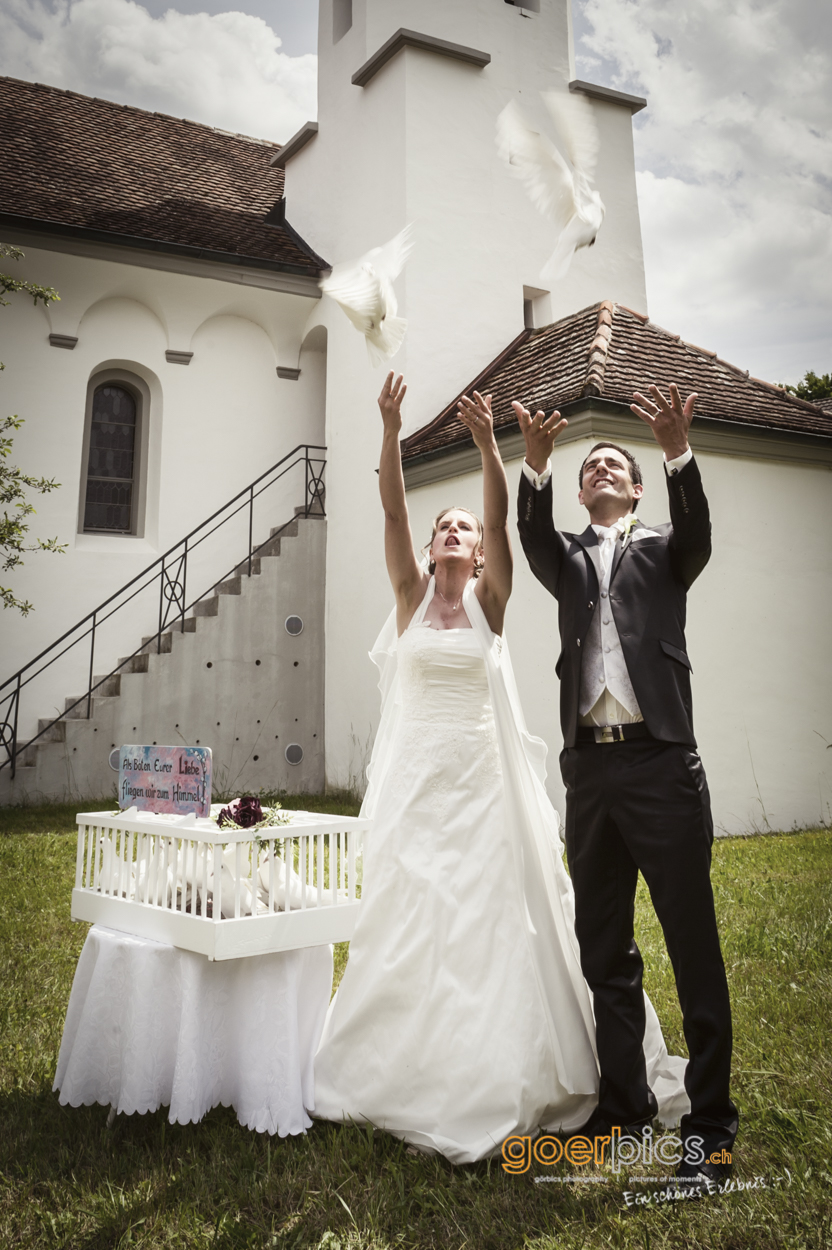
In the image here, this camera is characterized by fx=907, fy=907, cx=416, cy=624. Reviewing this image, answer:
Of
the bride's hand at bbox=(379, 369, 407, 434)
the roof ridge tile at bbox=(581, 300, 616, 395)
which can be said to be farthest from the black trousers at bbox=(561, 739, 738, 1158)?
the roof ridge tile at bbox=(581, 300, 616, 395)

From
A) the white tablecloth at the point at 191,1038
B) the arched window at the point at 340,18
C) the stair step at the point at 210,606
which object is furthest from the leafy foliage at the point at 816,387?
the white tablecloth at the point at 191,1038

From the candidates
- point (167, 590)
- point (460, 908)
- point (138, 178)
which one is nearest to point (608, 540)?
point (460, 908)

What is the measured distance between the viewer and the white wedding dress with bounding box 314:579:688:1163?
3.07 meters

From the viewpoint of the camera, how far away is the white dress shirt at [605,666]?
10.3 ft

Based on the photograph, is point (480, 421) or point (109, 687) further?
point (109, 687)

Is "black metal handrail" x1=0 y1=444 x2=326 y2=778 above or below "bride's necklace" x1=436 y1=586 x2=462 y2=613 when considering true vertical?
above

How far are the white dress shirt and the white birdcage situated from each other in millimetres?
996

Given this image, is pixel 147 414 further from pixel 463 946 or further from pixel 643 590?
pixel 463 946

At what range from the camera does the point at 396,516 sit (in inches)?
144

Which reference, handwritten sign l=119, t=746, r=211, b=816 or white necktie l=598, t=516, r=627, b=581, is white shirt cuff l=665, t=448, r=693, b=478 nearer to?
white necktie l=598, t=516, r=627, b=581

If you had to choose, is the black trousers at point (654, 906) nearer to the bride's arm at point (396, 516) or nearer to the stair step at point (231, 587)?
the bride's arm at point (396, 516)

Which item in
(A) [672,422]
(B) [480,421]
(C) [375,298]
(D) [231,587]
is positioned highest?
(D) [231,587]

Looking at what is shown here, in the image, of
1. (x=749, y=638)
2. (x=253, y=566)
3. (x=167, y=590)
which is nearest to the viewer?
(x=749, y=638)

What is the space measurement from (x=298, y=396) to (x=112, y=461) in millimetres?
3106
